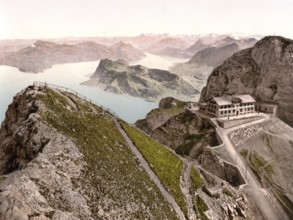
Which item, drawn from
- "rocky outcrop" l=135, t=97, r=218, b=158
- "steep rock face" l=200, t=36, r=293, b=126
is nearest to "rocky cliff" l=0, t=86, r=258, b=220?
"rocky outcrop" l=135, t=97, r=218, b=158

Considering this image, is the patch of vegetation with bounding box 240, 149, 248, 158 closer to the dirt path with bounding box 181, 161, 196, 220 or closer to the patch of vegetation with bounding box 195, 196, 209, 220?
the dirt path with bounding box 181, 161, 196, 220

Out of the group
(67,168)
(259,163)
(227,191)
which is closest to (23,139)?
(67,168)

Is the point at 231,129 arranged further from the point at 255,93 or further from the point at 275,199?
the point at 255,93

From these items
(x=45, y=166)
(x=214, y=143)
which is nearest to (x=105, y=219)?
(x=45, y=166)

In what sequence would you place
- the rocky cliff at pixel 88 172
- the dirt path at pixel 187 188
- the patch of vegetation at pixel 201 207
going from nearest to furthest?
the rocky cliff at pixel 88 172, the dirt path at pixel 187 188, the patch of vegetation at pixel 201 207

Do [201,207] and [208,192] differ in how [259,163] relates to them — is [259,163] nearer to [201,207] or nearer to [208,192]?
[208,192]

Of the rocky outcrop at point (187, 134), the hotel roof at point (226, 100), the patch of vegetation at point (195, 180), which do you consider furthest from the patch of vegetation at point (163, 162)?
the hotel roof at point (226, 100)

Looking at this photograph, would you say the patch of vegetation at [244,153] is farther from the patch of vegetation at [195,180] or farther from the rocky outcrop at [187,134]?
the patch of vegetation at [195,180]
